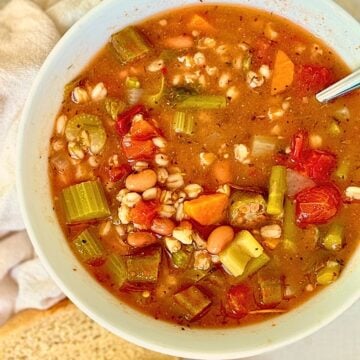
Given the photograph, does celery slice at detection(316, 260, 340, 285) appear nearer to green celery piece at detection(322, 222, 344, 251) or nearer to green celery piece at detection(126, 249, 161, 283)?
green celery piece at detection(322, 222, 344, 251)

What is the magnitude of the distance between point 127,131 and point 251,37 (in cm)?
69

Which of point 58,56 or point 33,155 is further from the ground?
point 58,56

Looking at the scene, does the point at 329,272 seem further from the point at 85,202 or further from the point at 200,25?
the point at 200,25

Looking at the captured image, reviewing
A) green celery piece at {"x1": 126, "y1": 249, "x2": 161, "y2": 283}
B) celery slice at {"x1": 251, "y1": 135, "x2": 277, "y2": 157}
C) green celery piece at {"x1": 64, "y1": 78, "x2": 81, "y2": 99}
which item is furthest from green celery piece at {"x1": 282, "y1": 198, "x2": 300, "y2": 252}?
green celery piece at {"x1": 64, "y1": 78, "x2": 81, "y2": 99}

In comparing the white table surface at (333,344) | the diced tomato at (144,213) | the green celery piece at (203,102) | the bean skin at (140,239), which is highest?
the green celery piece at (203,102)

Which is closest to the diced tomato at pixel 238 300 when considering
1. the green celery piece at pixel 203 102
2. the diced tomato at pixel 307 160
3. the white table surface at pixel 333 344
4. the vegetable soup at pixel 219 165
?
the vegetable soup at pixel 219 165

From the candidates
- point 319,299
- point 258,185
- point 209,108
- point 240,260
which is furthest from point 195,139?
point 319,299

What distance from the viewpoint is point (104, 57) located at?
10.6 feet

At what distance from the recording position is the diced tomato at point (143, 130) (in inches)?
120

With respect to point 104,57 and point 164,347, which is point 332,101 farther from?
point 164,347

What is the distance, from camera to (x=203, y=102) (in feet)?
10.2

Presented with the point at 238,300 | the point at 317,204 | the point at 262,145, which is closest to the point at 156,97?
the point at 262,145

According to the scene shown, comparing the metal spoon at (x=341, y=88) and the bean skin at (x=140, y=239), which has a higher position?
the metal spoon at (x=341, y=88)

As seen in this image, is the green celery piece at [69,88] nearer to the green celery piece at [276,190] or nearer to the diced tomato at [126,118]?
the diced tomato at [126,118]
